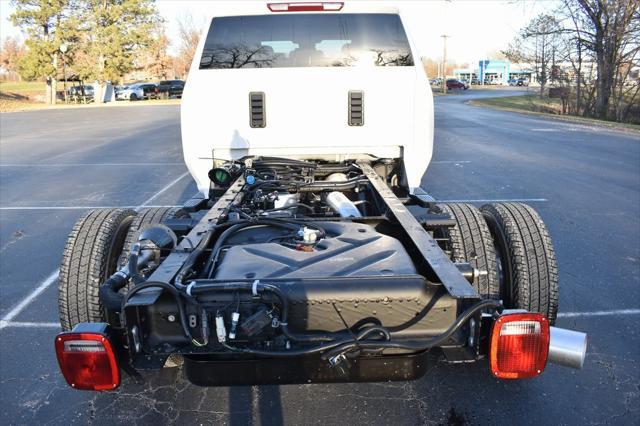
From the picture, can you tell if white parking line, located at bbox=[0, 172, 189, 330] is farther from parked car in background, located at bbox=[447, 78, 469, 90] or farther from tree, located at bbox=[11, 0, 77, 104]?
parked car in background, located at bbox=[447, 78, 469, 90]

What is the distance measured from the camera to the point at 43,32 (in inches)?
1622

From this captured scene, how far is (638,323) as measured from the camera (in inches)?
153

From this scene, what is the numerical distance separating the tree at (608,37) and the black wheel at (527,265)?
26323 millimetres

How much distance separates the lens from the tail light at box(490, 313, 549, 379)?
2076 mm

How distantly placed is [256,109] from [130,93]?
160 feet

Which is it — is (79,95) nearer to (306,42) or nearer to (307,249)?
(306,42)

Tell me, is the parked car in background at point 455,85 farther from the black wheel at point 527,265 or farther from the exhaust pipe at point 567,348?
the exhaust pipe at point 567,348

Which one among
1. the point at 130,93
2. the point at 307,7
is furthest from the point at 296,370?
the point at 130,93

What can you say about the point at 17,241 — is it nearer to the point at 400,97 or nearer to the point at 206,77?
the point at 206,77

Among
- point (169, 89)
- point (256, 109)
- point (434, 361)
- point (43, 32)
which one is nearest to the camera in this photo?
point (434, 361)

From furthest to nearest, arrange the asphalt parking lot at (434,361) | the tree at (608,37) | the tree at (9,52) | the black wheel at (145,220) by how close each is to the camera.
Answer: the tree at (9,52), the tree at (608,37), the black wheel at (145,220), the asphalt parking lot at (434,361)

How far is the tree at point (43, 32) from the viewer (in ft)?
131

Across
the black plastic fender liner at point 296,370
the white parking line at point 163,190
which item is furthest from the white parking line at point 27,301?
the white parking line at point 163,190

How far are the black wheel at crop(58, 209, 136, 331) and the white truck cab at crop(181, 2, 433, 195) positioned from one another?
1.33 meters
